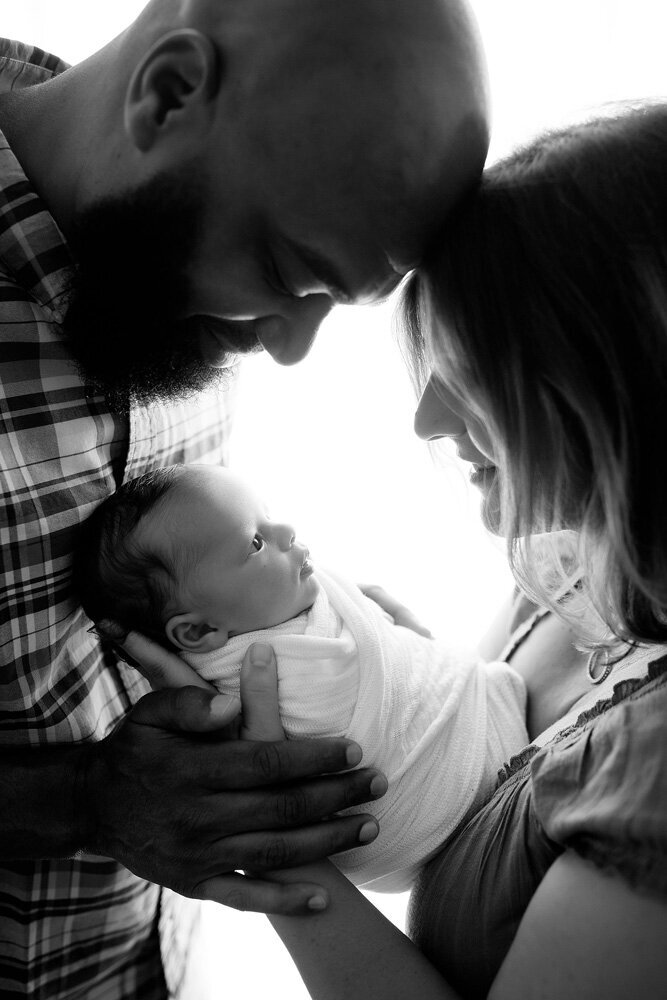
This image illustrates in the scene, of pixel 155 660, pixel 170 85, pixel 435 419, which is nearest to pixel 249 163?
pixel 170 85

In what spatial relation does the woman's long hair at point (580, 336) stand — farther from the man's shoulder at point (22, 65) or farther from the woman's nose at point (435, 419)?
the man's shoulder at point (22, 65)

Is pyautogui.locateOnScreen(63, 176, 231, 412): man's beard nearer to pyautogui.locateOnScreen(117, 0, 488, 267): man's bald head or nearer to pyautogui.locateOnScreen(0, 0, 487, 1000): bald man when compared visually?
pyautogui.locateOnScreen(0, 0, 487, 1000): bald man

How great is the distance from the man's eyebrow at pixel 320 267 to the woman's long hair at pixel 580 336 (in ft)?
0.44

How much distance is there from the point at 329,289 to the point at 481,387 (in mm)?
263

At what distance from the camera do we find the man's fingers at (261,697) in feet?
3.53

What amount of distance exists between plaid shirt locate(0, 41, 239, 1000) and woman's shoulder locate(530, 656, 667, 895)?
620 mm

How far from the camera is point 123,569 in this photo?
3.62 ft

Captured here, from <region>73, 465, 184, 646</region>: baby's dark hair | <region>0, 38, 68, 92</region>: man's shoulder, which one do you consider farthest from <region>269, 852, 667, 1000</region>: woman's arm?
<region>0, 38, 68, 92</region>: man's shoulder

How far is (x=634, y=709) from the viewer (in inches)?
33.1

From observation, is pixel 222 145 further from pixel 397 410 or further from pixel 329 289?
pixel 397 410

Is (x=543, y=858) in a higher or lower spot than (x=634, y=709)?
lower

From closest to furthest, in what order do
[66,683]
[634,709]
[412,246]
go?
[634,709]
[412,246]
[66,683]

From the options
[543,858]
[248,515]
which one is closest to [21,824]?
[248,515]

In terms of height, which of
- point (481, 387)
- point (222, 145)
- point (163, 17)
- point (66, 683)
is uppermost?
point (163, 17)
